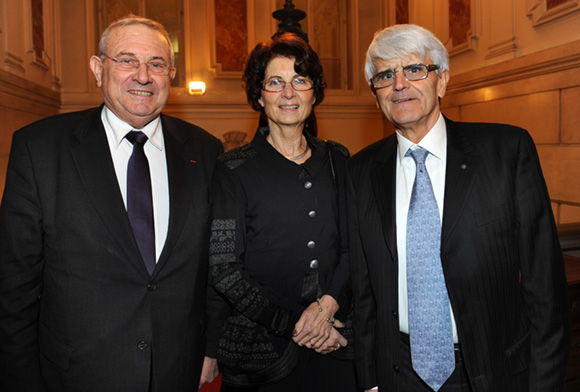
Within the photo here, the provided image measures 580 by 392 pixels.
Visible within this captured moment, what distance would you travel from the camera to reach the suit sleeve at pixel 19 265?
1.54 m

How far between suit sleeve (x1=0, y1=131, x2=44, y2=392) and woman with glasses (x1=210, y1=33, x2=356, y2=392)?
658mm

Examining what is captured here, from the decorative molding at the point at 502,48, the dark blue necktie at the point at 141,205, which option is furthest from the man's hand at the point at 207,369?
the decorative molding at the point at 502,48

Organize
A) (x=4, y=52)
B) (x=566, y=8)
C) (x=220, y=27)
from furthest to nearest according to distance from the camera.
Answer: (x=220, y=27)
(x=4, y=52)
(x=566, y=8)

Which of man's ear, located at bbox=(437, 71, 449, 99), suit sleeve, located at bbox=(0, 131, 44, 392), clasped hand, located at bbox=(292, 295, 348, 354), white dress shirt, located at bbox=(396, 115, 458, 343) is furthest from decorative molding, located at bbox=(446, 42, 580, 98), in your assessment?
suit sleeve, located at bbox=(0, 131, 44, 392)

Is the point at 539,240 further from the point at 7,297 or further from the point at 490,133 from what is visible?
the point at 7,297

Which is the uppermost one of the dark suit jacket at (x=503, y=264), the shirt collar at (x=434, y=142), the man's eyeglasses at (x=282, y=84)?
the man's eyeglasses at (x=282, y=84)

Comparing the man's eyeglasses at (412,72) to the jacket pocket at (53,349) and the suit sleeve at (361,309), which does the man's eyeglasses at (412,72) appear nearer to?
the suit sleeve at (361,309)

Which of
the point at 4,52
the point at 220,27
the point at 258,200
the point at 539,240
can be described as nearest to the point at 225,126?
the point at 220,27

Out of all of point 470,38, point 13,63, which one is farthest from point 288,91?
point 13,63

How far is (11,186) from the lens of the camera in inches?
61.4

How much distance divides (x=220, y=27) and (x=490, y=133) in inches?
382

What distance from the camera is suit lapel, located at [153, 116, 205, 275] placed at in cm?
168

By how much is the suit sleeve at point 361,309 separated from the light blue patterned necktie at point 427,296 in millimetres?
239

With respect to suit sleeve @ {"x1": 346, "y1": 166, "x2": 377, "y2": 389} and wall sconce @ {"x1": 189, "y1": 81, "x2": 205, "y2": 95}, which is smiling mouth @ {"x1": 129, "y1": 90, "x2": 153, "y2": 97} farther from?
wall sconce @ {"x1": 189, "y1": 81, "x2": 205, "y2": 95}
